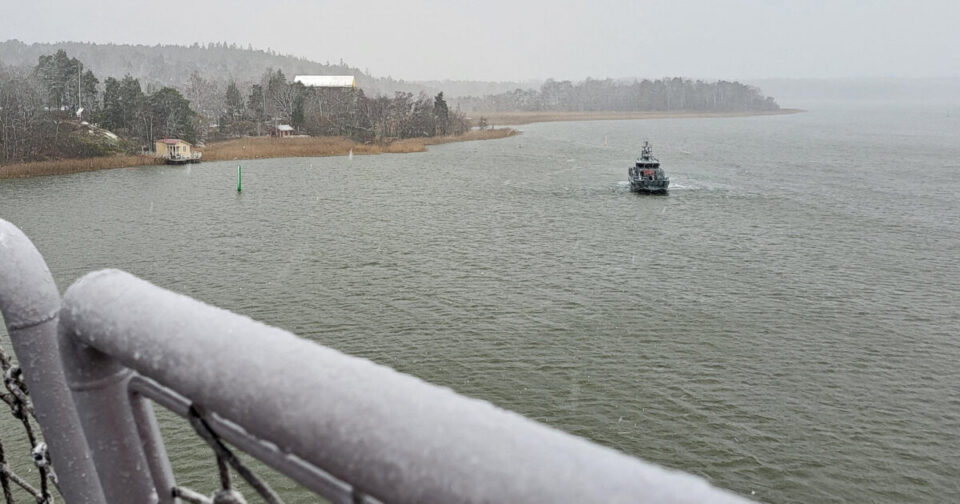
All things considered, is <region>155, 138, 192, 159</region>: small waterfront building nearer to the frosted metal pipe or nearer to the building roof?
the building roof

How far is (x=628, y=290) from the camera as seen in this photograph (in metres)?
25.5

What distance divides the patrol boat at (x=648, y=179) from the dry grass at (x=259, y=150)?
32.2 m

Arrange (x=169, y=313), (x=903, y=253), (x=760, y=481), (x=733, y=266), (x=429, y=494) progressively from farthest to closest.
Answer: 1. (x=903, y=253)
2. (x=733, y=266)
3. (x=760, y=481)
4. (x=169, y=313)
5. (x=429, y=494)

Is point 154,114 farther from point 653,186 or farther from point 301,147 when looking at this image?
point 653,186

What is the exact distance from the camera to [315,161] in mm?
66312

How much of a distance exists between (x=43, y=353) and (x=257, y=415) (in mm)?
689

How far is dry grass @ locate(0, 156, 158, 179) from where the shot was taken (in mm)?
52062

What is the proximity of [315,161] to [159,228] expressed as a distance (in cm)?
3181

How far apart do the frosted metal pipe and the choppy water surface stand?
14176mm

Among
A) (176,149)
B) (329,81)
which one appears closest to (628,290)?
(176,149)

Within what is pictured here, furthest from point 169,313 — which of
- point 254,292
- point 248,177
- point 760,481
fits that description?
point 248,177

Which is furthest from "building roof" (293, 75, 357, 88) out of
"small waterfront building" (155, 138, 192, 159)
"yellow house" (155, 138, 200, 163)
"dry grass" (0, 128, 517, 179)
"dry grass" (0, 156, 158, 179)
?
"dry grass" (0, 156, 158, 179)

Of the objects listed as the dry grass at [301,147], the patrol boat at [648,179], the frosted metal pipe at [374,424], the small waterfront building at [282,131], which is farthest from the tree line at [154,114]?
the frosted metal pipe at [374,424]

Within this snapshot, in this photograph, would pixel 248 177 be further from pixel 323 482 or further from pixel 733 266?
pixel 323 482
